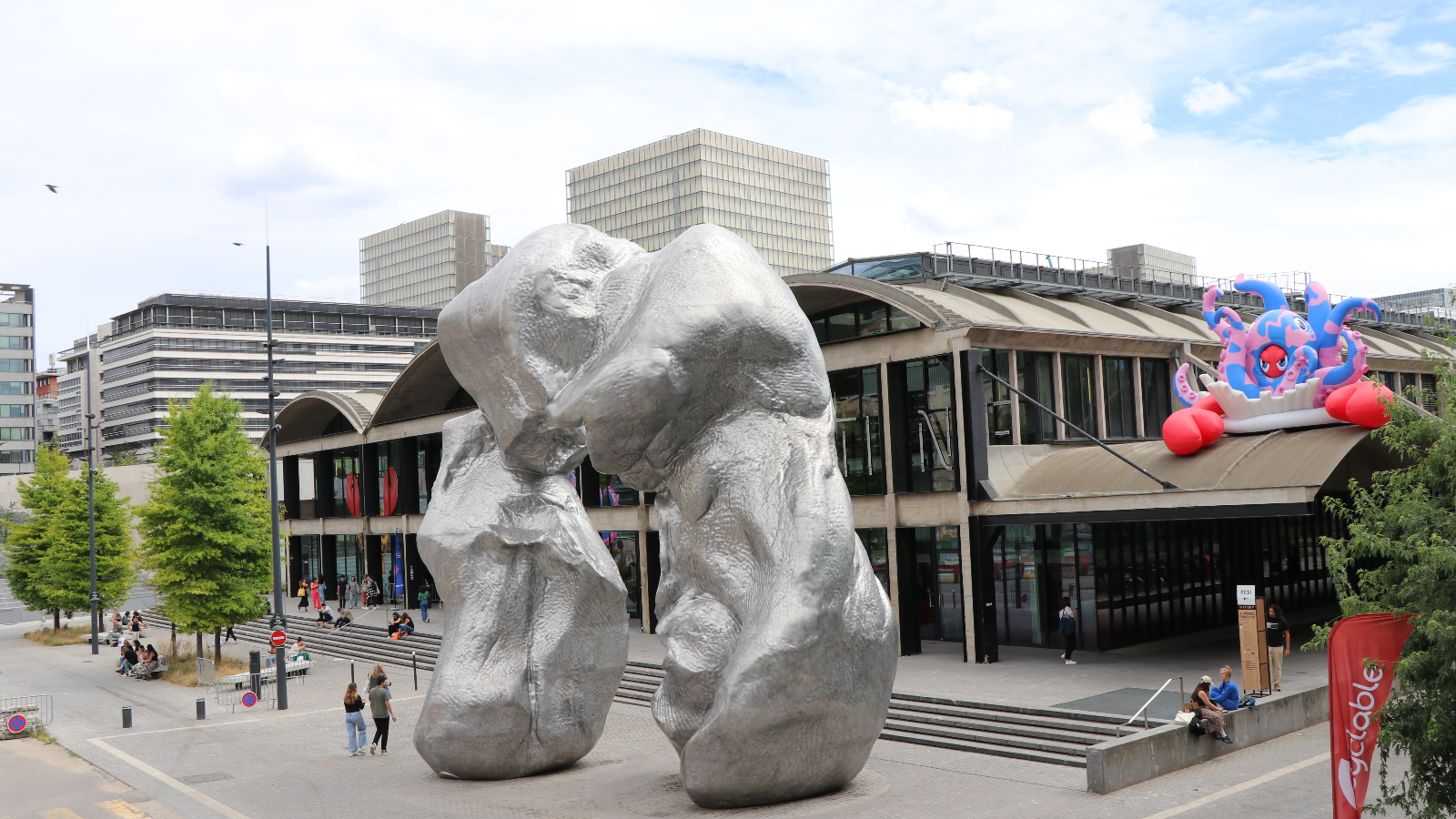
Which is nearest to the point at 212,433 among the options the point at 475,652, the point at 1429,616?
the point at 475,652

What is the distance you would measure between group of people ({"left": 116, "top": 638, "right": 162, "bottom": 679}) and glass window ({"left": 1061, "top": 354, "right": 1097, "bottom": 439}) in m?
26.3

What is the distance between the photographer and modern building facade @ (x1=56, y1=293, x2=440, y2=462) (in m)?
109

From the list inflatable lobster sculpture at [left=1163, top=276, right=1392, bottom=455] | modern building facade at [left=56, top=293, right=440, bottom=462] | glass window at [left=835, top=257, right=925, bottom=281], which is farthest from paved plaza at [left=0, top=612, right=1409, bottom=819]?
modern building facade at [left=56, top=293, right=440, bottom=462]

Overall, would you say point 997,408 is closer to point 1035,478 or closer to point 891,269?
point 1035,478

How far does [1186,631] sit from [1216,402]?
7041 mm

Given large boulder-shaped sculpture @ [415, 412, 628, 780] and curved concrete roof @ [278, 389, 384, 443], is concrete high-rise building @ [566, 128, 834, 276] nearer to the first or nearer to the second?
curved concrete roof @ [278, 389, 384, 443]

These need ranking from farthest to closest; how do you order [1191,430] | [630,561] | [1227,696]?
[630,561]
[1191,430]
[1227,696]

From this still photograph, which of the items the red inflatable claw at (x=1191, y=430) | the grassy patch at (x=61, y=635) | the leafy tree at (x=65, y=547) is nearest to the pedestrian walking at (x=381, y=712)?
the red inflatable claw at (x=1191, y=430)

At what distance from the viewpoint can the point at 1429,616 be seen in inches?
370

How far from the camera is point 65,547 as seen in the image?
43344 mm

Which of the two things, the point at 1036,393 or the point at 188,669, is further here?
the point at 188,669

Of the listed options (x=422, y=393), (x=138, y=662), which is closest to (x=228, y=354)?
(x=422, y=393)

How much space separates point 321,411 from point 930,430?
1402 inches

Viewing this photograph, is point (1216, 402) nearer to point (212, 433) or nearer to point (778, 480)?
point (778, 480)
